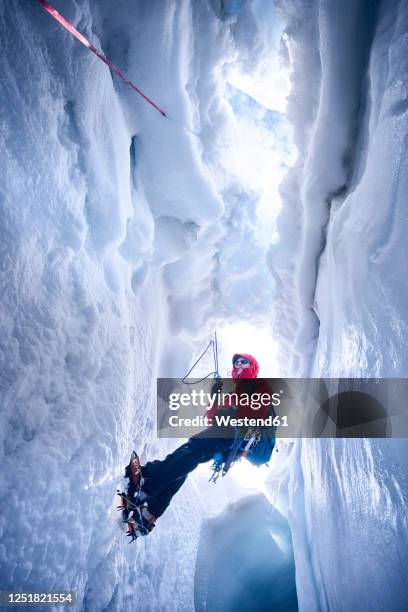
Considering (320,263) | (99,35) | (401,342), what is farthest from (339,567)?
(99,35)

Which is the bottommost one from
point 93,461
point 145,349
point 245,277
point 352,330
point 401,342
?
point 93,461

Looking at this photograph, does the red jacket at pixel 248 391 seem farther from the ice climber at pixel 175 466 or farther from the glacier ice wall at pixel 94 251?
the glacier ice wall at pixel 94 251

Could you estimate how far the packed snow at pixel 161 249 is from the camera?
159 centimetres

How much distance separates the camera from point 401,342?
5.21ft

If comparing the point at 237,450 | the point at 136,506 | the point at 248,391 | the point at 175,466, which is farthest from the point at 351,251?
the point at 136,506

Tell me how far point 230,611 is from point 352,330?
4341 millimetres

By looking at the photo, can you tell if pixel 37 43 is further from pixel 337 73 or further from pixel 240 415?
pixel 240 415

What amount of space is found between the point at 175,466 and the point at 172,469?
1.2 inches

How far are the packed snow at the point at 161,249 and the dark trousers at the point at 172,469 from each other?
34cm

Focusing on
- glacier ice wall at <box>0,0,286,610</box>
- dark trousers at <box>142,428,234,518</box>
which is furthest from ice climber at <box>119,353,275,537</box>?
glacier ice wall at <box>0,0,286,610</box>

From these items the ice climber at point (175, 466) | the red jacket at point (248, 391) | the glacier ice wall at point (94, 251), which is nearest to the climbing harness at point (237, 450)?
the ice climber at point (175, 466)

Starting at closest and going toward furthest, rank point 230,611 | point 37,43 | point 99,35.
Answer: point 37,43
point 99,35
point 230,611

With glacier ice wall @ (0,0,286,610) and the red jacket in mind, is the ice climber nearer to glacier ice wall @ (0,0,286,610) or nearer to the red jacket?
the red jacket

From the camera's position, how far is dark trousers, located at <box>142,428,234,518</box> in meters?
2.21
